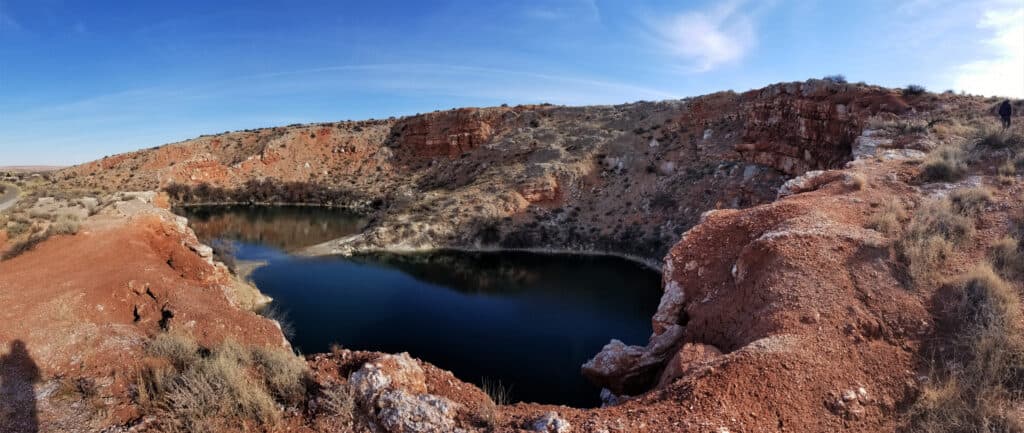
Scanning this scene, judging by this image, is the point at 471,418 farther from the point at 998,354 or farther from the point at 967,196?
the point at 967,196

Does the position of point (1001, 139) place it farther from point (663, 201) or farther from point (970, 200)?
point (663, 201)

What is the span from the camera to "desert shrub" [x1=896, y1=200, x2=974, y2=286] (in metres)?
7.00

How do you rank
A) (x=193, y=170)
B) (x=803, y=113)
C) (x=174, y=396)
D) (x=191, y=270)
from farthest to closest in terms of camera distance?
1. (x=193, y=170)
2. (x=803, y=113)
3. (x=191, y=270)
4. (x=174, y=396)

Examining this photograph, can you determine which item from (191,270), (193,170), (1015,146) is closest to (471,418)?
(191,270)

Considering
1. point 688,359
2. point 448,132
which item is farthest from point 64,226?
point 448,132

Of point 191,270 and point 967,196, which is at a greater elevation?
point 967,196

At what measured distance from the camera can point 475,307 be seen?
755 inches

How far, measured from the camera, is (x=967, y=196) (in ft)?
29.0

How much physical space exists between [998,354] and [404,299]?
1757 centimetres

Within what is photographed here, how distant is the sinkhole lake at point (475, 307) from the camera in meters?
13.6

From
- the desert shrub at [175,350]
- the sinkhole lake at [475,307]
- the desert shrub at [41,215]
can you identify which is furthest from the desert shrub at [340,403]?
the desert shrub at [41,215]

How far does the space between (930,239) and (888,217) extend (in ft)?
3.14

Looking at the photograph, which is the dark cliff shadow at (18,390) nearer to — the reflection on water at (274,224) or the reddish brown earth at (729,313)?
the reddish brown earth at (729,313)

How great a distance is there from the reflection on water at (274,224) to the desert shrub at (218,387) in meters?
23.8
